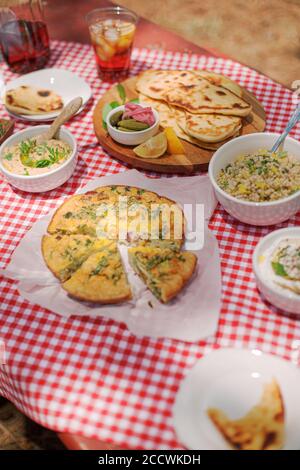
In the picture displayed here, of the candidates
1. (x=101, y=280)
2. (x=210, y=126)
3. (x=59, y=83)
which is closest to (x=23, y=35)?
(x=59, y=83)

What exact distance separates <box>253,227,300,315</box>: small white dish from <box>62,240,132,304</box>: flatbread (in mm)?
530

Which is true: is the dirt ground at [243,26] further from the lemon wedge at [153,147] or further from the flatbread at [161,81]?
the lemon wedge at [153,147]

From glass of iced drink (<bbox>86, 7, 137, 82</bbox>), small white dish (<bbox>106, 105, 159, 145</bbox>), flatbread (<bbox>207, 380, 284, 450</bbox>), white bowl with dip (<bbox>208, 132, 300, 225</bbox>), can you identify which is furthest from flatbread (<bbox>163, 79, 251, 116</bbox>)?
flatbread (<bbox>207, 380, 284, 450</bbox>)

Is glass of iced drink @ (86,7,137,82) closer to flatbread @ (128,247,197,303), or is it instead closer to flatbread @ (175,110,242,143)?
flatbread @ (175,110,242,143)

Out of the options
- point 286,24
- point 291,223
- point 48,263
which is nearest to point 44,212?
point 48,263

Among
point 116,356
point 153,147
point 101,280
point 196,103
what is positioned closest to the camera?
point 116,356

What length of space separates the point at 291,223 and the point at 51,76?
6.03ft

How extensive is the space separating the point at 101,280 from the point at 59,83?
65.8 inches

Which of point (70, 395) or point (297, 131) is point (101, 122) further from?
point (70, 395)

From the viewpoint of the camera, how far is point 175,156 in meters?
2.79

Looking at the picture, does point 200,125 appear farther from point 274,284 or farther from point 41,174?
point 274,284

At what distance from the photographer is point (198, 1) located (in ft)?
22.4

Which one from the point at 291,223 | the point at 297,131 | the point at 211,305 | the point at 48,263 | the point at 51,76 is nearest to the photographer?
the point at 211,305
